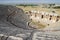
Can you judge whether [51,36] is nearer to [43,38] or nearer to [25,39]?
[43,38]

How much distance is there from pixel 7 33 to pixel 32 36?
492 mm

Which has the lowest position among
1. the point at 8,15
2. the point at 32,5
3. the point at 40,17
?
the point at 32,5

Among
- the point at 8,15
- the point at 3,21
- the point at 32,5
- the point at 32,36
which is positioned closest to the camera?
the point at 32,36

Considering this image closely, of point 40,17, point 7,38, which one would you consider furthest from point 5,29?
point 40,17

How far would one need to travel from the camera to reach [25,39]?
363 centimetres

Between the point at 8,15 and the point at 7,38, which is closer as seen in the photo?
the point at 7,38

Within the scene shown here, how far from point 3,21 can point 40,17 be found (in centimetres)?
1831

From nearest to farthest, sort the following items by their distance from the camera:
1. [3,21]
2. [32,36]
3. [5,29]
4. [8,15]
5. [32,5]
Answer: [32,36] < [5,29] < [3,21] < [8,15] < [32,5]

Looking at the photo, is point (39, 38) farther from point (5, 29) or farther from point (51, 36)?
point (5, 29)

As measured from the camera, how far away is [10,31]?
4.07 meters

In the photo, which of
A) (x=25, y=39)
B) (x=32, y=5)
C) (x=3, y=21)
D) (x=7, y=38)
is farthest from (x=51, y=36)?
(x=32, y=5)

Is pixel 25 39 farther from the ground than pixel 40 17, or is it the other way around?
pixel 25 39

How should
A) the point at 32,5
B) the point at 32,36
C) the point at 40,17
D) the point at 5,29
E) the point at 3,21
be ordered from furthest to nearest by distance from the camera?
1. the point at 32,5
2. the point at 40,17
3. the point at 3,21
4. the point at 5,29
5. the point at 32,36

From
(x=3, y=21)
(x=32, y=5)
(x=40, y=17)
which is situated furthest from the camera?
(x=32, y=5)
